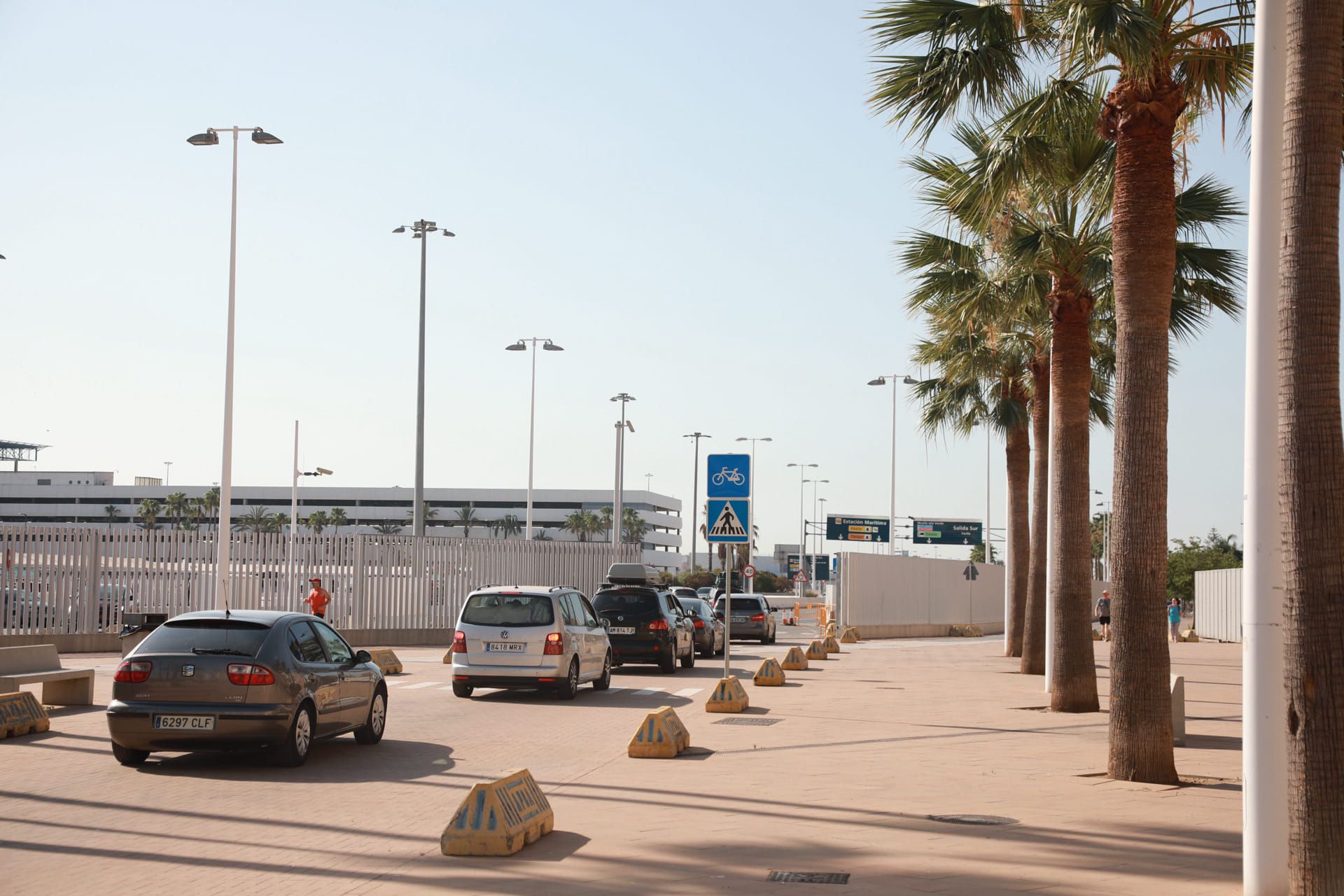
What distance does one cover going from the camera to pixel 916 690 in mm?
23797

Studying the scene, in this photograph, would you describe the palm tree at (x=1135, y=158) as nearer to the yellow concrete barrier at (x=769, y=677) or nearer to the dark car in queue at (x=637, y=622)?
the yellow concrete barrier at (x=769, y=677)

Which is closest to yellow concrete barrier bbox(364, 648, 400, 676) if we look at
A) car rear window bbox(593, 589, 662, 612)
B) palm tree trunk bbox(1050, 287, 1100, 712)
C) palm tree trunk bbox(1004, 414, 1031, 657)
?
car rear window bbox(593, 589, 662, 612)

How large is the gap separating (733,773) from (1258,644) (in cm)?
614

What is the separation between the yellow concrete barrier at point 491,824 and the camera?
8.62 meters

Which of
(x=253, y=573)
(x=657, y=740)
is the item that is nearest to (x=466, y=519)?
(x=253, y=573)

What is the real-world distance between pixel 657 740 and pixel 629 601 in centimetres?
1240

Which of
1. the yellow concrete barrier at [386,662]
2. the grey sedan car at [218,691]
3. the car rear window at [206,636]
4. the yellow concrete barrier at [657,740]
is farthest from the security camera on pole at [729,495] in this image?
the car rear window at [206,636]

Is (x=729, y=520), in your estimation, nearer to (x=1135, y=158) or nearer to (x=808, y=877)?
(x=1135, y=158)

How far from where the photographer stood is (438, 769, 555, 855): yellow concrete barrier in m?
8.62

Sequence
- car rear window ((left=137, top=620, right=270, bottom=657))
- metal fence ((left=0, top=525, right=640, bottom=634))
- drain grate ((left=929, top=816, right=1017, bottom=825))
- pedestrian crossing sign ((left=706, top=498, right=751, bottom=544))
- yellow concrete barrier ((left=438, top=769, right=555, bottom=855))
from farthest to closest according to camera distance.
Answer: metal fence ((left=0, top=525, right=640, bottom=634)), pedestrian crossing sign ((left=706, top=498, right=751, bottom=544)), car rear window ((left=137, top=620, right=270, bottom=657)), drain grate ((left=929, top=816, right=1017, bottom=825)), yellow concrete barrier ((left=438, top=769, right=555, bottom=855))

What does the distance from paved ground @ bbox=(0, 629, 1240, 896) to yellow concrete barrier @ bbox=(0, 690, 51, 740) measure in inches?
12.9

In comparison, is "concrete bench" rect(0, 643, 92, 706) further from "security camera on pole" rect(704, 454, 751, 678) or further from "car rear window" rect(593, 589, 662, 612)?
"car rear window" rect(593, 589, 662, 612)

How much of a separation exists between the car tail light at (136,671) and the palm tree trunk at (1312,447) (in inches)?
372

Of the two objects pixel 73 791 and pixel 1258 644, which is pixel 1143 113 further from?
pixel 73 791
